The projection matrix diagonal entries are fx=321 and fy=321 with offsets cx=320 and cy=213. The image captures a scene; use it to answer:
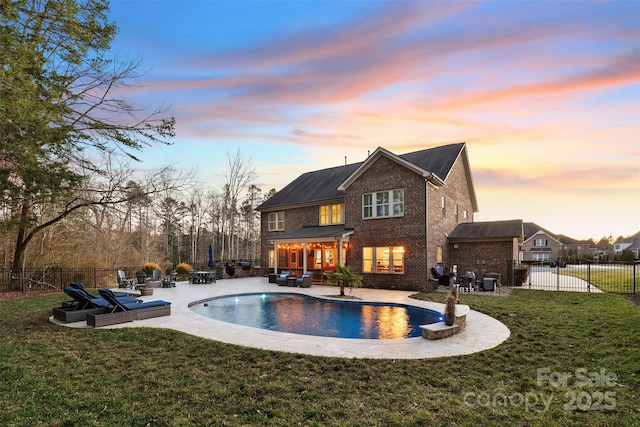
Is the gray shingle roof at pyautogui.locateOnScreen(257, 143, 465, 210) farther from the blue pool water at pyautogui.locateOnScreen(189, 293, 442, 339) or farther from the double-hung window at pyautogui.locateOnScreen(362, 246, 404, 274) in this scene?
the blue pool water at pyautogui.locateOnScreen(189, 293, 442, 339)

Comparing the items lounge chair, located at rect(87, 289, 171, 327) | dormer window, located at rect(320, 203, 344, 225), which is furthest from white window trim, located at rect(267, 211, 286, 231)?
lounge chair, located at rect(87, 289, 171, 327)

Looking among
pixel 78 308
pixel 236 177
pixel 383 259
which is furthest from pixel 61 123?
pixel 236 177

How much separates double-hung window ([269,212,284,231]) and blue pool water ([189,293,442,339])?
33.7 feet

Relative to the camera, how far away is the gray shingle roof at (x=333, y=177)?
20016 millimetres

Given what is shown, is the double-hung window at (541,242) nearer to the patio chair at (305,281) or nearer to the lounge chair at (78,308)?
the patio chair at (305,281)

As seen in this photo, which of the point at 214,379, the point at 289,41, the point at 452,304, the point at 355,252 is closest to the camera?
the point at 214,379

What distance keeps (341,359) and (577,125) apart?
16.5m

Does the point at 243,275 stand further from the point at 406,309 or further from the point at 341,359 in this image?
the point at 341,359

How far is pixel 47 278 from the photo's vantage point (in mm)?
17000

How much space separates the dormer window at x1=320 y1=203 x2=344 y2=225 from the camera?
70.0ft

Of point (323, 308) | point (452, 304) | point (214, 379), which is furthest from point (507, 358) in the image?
point (323, 308)

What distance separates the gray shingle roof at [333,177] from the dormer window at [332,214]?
0.69m

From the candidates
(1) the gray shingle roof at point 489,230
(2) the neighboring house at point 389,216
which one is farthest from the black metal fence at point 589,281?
(2) the neighboring house at point 389,216

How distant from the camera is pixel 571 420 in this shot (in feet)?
12.8
